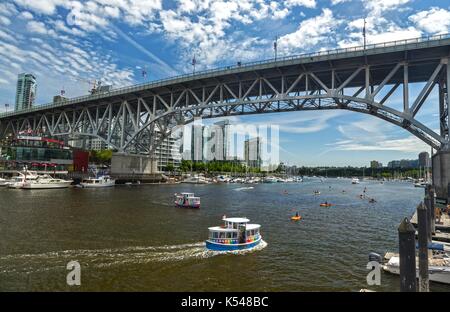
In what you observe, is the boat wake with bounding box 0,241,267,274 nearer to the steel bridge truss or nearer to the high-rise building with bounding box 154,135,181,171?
the steel bridge truss

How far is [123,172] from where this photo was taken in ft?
289

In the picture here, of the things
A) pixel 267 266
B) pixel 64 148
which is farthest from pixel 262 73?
pixel 64 148

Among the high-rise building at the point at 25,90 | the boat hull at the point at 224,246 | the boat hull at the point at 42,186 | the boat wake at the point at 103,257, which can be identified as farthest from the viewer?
the high-rise building at the point at 25,90

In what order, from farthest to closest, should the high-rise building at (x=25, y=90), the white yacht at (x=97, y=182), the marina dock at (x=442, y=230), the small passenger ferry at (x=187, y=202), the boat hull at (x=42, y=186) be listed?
the high-rise building at (x=25, y=90) < the white yacht at (x=97, y=182) < the boat hull at (x=42, y=186) < the small passenger ferry at (x=187, y=202) < the marina dock at (x=442, y=230)

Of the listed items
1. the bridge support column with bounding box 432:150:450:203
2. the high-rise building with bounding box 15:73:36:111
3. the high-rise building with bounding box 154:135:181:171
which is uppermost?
the high-rise building with bounding box 15:73:36:111

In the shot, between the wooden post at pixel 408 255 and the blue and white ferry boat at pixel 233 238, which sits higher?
the wooden post at pixel 408 255

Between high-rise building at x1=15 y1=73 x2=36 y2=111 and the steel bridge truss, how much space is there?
79.9 meters

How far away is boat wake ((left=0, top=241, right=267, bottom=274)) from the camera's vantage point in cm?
1653

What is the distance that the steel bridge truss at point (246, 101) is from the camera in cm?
4550

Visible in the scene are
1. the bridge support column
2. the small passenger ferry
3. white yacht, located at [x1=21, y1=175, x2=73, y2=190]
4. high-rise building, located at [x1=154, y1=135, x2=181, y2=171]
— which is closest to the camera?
the bridge support column

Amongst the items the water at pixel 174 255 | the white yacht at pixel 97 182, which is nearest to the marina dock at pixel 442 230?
the water at pixel 174 255

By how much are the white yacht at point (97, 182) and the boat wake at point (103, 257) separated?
6237 cm

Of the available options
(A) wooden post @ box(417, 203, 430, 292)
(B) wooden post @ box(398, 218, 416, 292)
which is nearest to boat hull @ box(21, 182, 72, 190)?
(A) wooden post @ box(417, 203, 430, 292)

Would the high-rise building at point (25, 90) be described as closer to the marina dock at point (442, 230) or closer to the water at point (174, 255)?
the water at point (174, 255)
